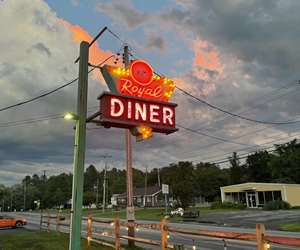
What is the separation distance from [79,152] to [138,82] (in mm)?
→ 2723

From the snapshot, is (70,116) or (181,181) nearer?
(70,116)

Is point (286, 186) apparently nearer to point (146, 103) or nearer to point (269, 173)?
point (269, 173)

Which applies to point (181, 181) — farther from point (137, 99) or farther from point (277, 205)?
point (137, 99)

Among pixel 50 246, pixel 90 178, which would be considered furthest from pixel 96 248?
pixel 90 178

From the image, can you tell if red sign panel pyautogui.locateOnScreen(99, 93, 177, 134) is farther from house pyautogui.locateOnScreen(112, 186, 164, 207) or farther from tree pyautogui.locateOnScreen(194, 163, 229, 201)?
house pyautogui.locateOnScreen(112, 186, 164, 207)

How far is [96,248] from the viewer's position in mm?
14672

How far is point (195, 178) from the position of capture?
7450 cm

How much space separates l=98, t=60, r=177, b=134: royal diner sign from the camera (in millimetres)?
9344

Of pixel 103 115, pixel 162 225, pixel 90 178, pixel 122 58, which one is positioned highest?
pixel 90 178

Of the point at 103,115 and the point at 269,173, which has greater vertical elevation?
the point at 269,173

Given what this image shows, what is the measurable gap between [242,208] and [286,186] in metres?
7.18

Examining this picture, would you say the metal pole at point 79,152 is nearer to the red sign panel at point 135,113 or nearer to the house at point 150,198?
the red sign panel at point 135,113

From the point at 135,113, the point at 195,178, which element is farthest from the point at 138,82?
the point at 195,178

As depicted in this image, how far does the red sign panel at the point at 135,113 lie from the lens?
927cm
